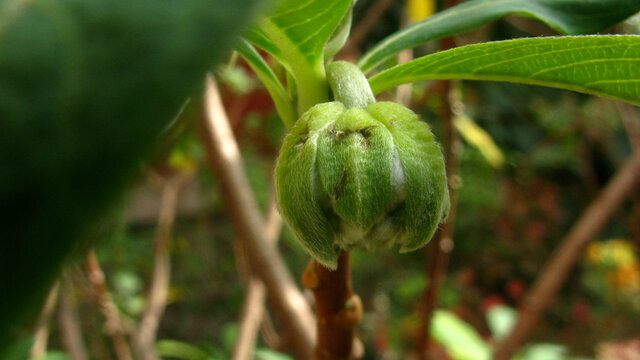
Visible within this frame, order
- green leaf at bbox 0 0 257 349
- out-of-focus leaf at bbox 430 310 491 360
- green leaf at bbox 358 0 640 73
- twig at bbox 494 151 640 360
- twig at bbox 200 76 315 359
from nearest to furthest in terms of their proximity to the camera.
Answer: green leaf at bbox 0 0 257 349, green leaf at bbox 358 0 640 73, twig at bbox 200 76 315 359, twig at bbox 494 151 640 360, out-of-focus leaf at bbox 430 310 491 360

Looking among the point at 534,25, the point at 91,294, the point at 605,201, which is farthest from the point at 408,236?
the point at 534,25

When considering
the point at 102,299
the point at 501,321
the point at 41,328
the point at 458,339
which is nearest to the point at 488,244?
the point at 501,321

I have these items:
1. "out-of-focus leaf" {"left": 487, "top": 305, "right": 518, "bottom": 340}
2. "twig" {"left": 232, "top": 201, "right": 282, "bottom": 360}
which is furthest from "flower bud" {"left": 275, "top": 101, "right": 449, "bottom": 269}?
"out-of-focus leaf" {"left": 487, "top": 305, "right": 518, "bottom": 340}

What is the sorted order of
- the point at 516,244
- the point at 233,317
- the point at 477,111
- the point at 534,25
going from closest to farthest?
the point at 534,25
the point at 477,111
the point at 233,317
the point at 516,244

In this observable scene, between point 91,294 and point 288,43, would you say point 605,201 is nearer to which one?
point 288,43

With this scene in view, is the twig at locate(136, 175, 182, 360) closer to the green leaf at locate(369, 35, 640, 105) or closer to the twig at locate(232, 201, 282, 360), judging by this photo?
the twig at locate(232, 201, 282, 360)

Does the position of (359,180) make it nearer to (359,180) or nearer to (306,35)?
A: (359,180)
